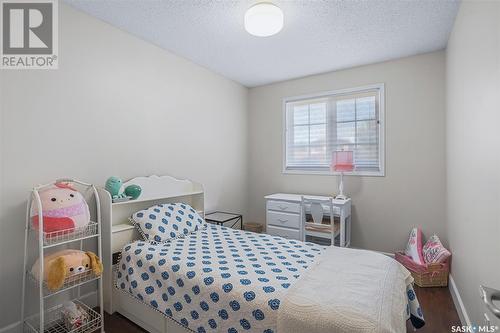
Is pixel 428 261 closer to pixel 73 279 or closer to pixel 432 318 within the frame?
pixel 432 318

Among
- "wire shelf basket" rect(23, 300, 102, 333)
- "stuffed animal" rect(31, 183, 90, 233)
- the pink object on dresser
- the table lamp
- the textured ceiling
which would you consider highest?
the textured ceiling

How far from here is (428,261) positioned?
2645mm

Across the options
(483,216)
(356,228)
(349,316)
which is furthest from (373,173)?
(349,316)

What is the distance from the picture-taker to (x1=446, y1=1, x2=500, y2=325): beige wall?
1321mm

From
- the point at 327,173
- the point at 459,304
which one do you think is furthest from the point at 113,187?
the point at 459,304

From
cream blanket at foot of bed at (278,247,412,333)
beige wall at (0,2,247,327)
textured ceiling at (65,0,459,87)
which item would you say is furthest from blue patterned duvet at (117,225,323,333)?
textured ceiling at (65,0,459,87)

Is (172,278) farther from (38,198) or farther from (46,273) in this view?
(38,198)

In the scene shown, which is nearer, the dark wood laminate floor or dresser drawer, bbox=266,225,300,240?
the dark wood laminate floor

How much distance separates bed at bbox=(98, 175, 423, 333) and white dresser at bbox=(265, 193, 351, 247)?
915 mm

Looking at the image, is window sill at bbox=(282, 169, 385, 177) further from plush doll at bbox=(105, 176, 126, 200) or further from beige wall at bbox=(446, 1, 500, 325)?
plush doll at bbox=(105, 176, 126, 200)

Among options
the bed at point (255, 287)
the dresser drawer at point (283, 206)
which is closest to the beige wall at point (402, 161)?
the dresser drawer at point (283, 206)

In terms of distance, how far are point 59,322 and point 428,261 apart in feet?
11.1

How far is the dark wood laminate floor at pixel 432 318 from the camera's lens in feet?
6.27

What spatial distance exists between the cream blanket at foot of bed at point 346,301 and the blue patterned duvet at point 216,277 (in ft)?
0.34
